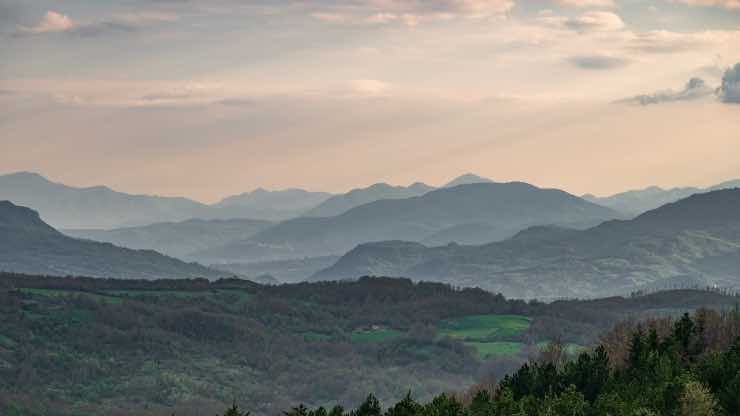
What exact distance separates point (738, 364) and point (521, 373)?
39.5m

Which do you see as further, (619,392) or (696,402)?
(619,392)

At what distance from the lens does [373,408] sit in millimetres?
150750

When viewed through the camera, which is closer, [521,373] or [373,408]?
[373,408]

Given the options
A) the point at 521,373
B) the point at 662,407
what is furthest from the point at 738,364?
the point at 521,373

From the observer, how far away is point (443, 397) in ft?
500

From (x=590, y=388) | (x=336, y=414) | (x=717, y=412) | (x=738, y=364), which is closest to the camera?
(x=717, y=412)

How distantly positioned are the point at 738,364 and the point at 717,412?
94.8ft

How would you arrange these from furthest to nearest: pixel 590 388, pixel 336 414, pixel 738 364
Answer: pixel 590 388
pixel 738 364
pixel 336 414

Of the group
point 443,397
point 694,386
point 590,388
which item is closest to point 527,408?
point 443,397

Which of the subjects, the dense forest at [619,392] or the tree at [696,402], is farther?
the dense forest at [619,392]

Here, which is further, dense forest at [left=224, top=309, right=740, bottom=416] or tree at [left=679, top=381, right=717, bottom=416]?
dense forest at [left=224, top=309, right=740, bottom=416]

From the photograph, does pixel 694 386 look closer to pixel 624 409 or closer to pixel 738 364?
pixel 624 409

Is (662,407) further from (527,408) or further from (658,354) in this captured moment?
(658,354)

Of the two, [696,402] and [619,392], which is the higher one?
[696,402]
